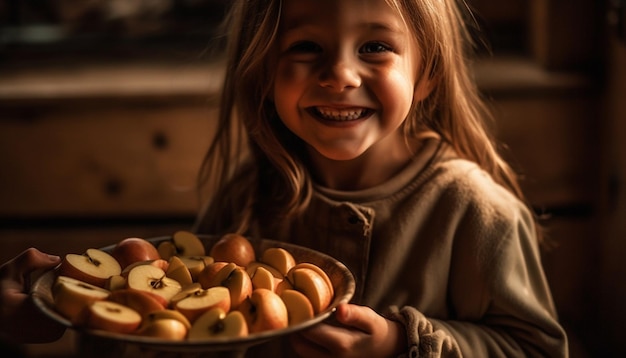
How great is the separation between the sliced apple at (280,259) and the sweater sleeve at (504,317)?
0.50 ft

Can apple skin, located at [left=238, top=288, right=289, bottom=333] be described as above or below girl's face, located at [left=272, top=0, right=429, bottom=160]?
below

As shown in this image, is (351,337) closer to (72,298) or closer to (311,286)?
(311,286)

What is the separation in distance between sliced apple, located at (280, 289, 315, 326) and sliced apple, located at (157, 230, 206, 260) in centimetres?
20

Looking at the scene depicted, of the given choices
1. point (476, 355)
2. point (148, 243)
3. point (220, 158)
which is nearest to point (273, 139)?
point (220, 158)

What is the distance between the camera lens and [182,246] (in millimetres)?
1033

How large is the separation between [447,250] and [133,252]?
39cm

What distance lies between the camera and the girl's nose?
3.32 feet

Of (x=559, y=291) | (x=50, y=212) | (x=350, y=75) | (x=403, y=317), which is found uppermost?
(x=350, y=75)

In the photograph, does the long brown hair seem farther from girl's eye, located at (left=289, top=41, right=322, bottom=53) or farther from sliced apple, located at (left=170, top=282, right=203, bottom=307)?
sliced apple, located at (left=170, top=282, right=203, bottom=307)

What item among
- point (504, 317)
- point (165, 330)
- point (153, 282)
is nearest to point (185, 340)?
point (165, 330)

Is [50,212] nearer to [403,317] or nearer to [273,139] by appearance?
[273,139]

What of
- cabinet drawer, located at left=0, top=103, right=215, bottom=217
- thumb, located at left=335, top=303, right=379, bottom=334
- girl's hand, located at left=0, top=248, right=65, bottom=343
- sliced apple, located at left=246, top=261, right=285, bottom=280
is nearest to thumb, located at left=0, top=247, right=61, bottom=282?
girl's hand, located at left=0, top=248, right=65, bottom=343

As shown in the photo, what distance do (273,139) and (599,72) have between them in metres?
0.87

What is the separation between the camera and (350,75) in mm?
1014
